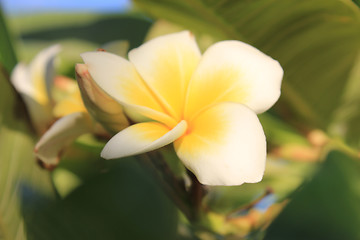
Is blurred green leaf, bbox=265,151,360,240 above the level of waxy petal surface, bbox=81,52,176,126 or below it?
below

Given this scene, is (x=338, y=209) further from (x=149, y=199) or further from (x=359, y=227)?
(x=149, y=199)

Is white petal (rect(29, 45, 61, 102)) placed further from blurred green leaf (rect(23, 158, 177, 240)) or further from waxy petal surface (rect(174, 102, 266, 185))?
waxy petal surface (rect(174, 102, 266, 185))

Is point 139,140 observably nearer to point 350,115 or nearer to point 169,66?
point 169,66

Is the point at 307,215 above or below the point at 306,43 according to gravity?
below

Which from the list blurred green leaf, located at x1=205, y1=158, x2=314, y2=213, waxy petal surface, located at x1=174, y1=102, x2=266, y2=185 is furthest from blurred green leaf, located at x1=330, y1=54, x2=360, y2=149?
waxy petal surface, located at x1=174, y1=102, x2=266, y2=185

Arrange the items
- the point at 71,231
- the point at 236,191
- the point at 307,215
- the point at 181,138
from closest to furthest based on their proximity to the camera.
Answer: the point at 181,138 < the point at 71,231 < the point at 307,215 < the point at 236,191

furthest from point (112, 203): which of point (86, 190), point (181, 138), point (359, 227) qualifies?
point (359, 227)
